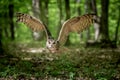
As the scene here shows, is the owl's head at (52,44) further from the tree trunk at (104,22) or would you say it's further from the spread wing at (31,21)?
the tree trunk at (104,22)

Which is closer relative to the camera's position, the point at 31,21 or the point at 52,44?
the point at 31,21

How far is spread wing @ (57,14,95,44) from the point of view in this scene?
10.5m

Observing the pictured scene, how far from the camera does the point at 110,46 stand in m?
17.1

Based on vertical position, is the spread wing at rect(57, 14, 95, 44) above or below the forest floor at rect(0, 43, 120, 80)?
above

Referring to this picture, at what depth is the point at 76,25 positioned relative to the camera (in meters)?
10.8

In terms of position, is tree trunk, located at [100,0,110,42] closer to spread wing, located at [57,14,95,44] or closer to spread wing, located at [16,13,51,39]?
spread wing, located at [57,14,95,44]

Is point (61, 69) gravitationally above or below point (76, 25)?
→ below

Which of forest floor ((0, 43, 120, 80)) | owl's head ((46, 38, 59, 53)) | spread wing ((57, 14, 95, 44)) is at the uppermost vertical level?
spread wing ((57, 14, 95, 44))

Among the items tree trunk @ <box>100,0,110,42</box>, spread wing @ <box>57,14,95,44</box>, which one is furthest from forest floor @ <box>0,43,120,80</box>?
tree trunk @ <box>100,0,110,42</box>

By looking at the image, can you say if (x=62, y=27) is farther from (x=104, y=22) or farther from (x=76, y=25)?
(x=104, y=22)

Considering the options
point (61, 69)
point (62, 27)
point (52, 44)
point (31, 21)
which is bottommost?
point (61, 69)

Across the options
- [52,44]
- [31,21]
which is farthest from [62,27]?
[31,21]

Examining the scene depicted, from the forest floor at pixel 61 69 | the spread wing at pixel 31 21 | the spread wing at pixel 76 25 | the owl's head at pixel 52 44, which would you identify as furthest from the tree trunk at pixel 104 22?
the spread wing at pixel 31 21

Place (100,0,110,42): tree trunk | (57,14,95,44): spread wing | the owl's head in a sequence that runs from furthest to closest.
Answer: (100,0,110,42): tree trunk
the owl's head
(57,14,95,44): spread wing
